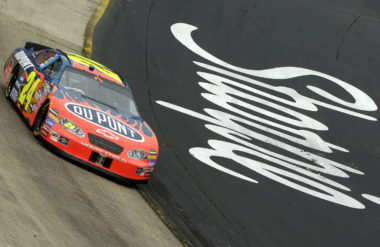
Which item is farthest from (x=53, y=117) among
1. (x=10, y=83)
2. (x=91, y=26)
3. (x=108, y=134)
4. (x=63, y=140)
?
(x=91, y=26)

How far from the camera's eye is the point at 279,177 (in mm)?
13234

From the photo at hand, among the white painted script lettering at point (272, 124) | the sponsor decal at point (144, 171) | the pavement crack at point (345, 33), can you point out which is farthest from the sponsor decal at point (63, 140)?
the pavement crack at point (345, 33)

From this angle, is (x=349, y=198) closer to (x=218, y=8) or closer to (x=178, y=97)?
(x=178, y=97)

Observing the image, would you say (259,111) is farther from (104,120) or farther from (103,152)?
(103,152)

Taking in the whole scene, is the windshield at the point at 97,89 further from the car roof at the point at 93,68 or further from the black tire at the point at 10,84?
the black tire at the point at 10,84

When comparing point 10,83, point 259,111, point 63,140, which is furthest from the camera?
point 259,111

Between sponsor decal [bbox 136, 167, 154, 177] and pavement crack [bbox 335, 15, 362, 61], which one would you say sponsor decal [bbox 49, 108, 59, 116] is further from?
pavement crack [bbox 335, 15, 362, 61]

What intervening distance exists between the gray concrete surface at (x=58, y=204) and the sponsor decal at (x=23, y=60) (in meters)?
0.68

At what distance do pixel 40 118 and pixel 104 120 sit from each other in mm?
961

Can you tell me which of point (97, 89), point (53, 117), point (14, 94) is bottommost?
Result: point (14, 94)

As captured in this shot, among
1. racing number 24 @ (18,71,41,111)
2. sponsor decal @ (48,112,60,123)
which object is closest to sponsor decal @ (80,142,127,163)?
sponsor decal @ (48,112,60,123)

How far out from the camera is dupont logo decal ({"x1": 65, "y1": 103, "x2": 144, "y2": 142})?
10352 millimetres

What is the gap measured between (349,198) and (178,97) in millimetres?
4479

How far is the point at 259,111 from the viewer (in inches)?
650
